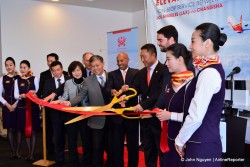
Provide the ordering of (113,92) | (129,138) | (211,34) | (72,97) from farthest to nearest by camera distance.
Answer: (72,97)
(129,138)
(113,92)
(211,34)

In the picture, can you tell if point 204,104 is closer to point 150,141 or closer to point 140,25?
point 150,141

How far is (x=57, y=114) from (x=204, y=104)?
2786 mm

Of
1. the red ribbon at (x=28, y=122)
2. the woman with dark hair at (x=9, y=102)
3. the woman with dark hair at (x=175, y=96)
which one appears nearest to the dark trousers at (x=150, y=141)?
the woman with dark hair at (x=175, y=96)

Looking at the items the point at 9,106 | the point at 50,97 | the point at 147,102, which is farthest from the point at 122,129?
the point at 9,106

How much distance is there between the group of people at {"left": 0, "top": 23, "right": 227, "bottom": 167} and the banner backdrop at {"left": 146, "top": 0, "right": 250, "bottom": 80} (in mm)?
669

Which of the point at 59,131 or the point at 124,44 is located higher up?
the point at 124,44

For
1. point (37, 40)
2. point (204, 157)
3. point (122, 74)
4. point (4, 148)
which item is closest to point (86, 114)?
point (122, 74)

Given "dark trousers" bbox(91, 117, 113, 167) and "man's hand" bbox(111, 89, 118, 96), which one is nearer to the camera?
"man's hand" bbox(111, 89, 118, 96)

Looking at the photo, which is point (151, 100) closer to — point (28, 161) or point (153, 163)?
point (153, 163)

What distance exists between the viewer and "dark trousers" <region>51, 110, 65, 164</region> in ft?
13.3

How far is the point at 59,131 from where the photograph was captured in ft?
13.4

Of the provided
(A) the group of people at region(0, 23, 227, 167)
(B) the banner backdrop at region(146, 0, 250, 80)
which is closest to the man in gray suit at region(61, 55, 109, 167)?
(A) the group of people at region(0, 23, 227, 167)

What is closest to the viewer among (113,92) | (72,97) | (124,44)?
(113,92)

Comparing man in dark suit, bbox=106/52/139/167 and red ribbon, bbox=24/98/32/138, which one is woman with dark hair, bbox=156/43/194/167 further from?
red ribbon, bbox=24/98/32/138
